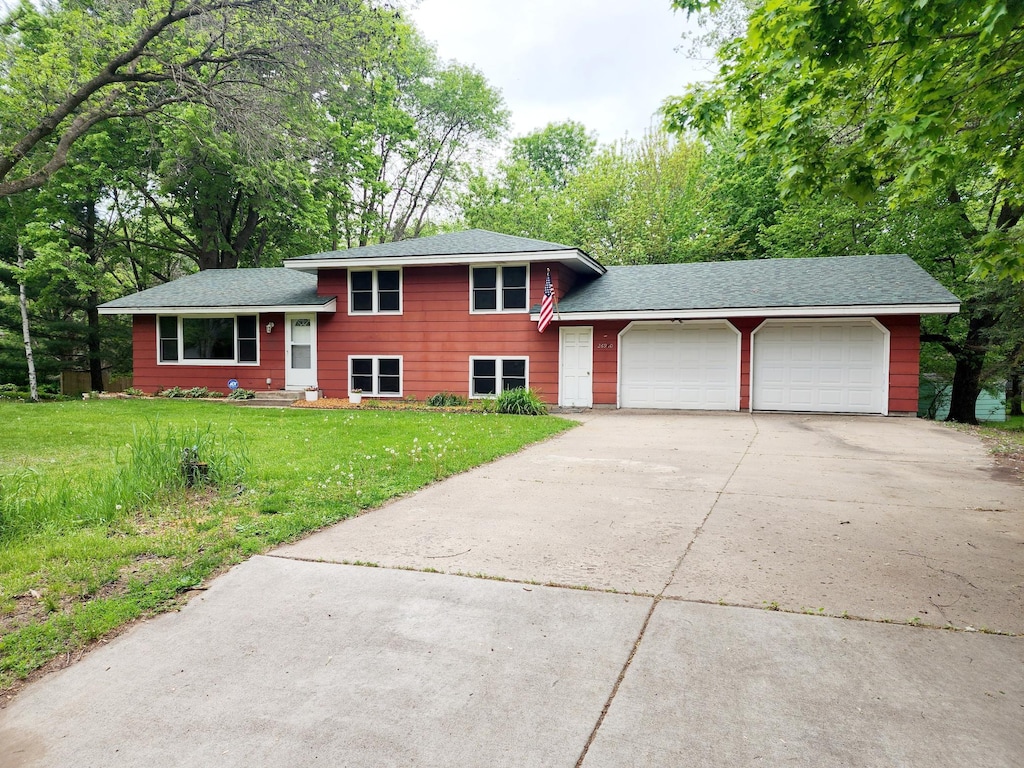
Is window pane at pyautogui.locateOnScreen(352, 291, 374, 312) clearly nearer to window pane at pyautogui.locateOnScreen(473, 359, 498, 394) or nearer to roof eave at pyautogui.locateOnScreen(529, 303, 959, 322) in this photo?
window pane at pyautogui.locateOnScreen(473, 359, 498, 394)

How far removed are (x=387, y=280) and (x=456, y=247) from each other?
2.28 metres

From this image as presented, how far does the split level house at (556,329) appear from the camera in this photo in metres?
14.2

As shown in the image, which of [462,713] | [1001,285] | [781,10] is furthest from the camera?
[1001,285]

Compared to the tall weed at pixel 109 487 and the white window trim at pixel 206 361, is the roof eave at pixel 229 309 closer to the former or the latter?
the white window trim at pixel 206 361

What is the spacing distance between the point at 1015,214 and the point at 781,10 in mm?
16588

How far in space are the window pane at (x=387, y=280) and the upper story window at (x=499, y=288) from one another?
2287mm

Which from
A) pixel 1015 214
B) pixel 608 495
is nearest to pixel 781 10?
pixel 608 495

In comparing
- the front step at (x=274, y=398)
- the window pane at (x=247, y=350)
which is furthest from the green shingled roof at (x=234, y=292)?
the front step at (x=274, y=398)

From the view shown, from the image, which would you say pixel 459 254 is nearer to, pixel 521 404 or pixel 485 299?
pixel 485 299

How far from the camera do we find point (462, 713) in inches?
92.3

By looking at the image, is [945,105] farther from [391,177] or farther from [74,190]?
[391,177]

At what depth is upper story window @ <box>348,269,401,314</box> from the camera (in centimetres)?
1748

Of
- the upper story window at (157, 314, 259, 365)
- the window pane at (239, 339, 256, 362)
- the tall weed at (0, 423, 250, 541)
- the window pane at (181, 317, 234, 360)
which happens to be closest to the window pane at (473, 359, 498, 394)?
the window pane at (239, 339, 256, 362)

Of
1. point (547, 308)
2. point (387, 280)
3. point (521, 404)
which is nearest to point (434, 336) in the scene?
point (387, 280)
